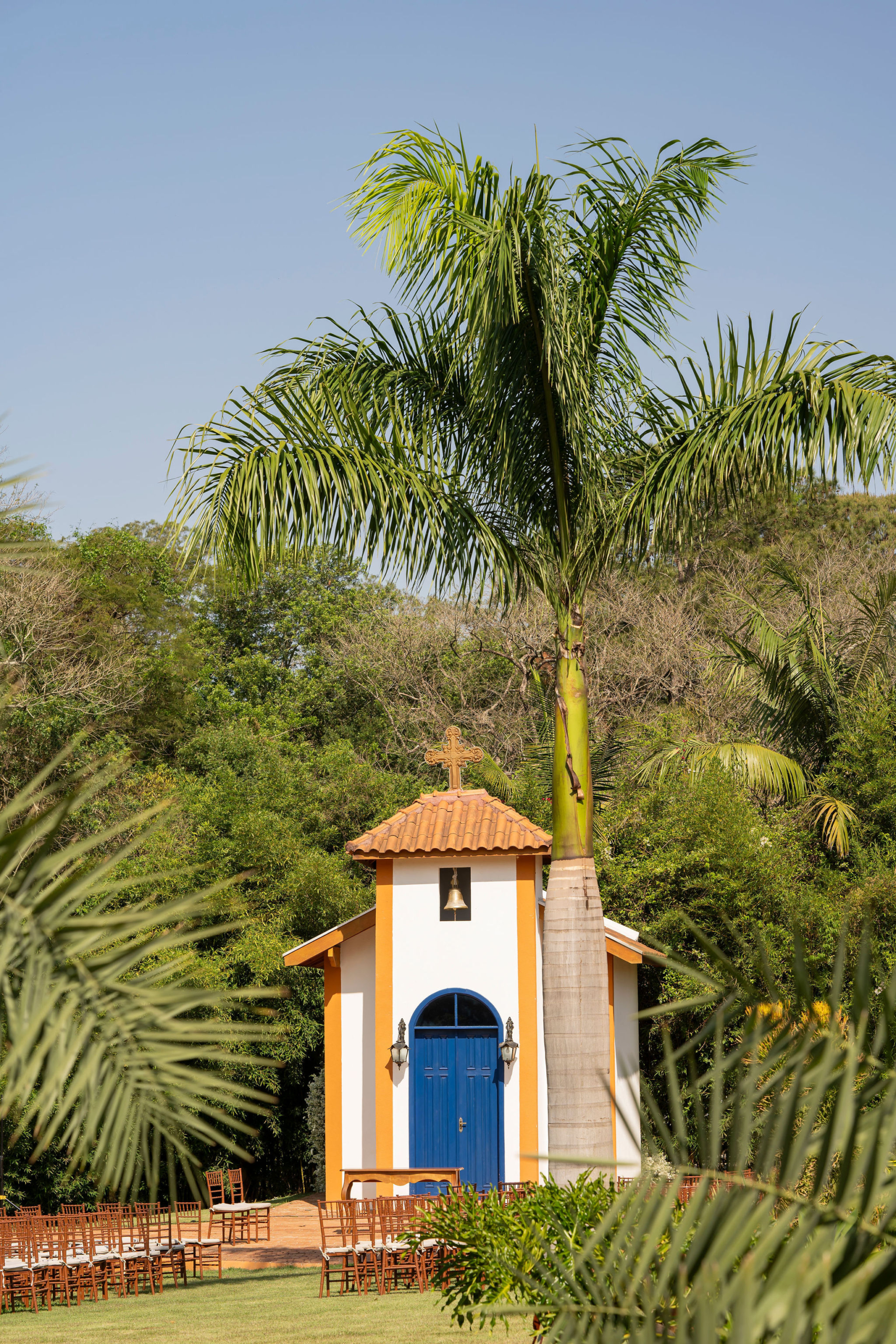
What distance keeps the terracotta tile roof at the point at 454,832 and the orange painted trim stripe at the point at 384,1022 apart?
0.32 metres

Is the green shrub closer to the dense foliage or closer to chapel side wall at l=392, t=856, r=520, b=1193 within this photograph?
the dense foliage

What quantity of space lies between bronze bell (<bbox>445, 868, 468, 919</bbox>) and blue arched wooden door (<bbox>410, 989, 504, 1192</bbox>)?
1049 mm

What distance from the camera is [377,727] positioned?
30984 millimetres

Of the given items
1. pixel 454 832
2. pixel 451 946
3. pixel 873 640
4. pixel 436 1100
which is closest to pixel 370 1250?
→ pixel 436 1100

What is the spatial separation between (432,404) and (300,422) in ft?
4.14

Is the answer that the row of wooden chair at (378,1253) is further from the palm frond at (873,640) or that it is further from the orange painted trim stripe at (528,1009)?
the palm frond at (873,640)

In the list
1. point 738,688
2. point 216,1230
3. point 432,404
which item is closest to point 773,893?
point 738,688

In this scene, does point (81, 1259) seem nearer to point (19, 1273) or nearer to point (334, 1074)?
point (19, 1273)

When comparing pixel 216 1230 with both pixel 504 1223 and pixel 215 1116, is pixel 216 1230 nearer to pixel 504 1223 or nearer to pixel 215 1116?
pixel 504 1223

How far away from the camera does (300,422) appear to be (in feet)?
29.5

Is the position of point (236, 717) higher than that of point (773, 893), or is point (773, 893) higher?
point (236, 717)

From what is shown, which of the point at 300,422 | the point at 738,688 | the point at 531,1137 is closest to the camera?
the point at 300,422

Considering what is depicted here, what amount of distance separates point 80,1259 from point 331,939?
518 centimetres

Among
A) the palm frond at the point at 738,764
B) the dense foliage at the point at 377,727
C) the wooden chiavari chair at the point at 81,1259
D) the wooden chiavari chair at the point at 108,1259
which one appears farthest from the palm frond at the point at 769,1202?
the palm frond at the point at 738,764
